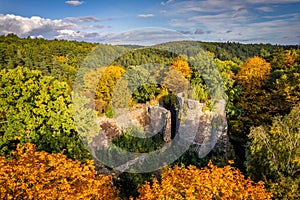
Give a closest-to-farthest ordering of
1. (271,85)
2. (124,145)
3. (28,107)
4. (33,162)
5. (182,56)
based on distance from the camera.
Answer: (33,162), (28,107), (124,145), (271,85), (182,56)

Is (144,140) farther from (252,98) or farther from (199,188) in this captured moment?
(199,188)

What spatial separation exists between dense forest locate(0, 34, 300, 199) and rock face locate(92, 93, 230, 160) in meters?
0.82

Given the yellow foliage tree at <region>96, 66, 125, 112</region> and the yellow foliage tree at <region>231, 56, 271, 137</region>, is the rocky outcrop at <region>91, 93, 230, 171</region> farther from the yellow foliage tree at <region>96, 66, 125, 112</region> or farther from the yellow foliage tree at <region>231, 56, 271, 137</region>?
the yellow foliage tree at <region>96, 66, 125, 112</region>

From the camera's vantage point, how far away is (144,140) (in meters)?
21.5

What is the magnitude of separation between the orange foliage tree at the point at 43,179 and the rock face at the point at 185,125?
8.58m

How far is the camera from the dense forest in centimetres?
975

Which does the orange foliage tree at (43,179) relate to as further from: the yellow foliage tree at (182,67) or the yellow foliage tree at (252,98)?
the yellow foliage tree at (182,67)

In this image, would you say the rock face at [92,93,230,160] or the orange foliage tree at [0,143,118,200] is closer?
the orange foliage tree at [0,143,118,200]

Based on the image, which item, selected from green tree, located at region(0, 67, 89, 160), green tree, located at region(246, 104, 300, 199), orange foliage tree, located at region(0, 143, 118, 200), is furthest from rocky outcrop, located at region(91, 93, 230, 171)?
orange foliage tree, located at region(0, 143, 118, 200)

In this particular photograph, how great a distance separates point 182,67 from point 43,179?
2031 cm

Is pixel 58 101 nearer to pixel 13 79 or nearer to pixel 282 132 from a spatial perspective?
pixel 13 79

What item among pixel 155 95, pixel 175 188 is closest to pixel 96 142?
pixel 155 95

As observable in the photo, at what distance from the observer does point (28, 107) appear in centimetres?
1466

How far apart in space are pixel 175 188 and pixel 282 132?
21.3 feet
